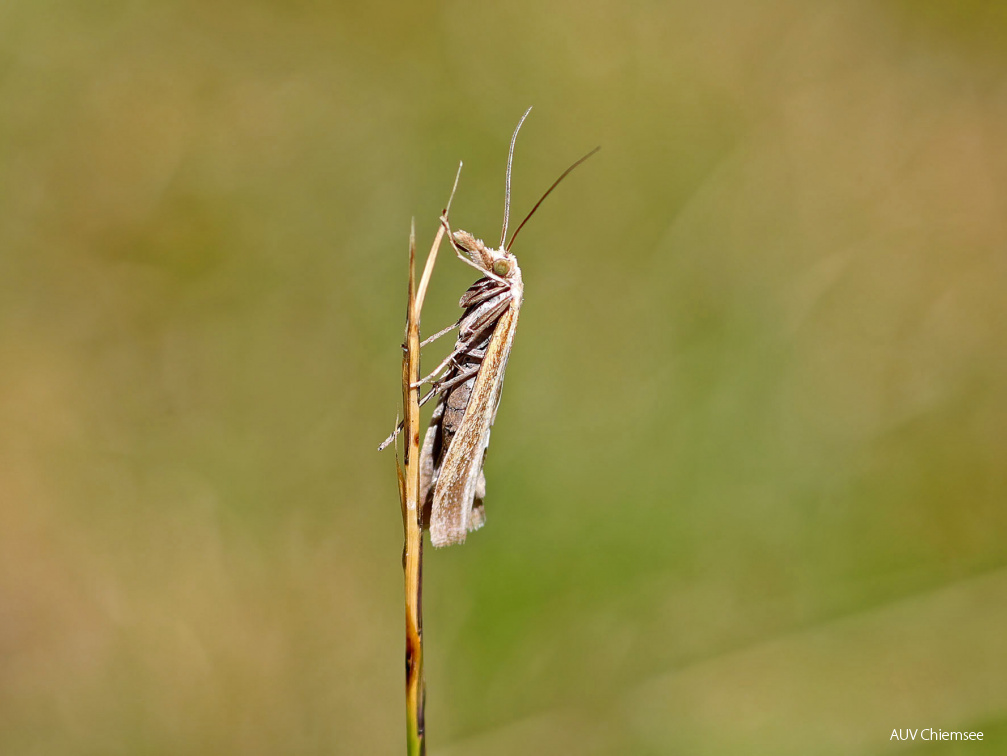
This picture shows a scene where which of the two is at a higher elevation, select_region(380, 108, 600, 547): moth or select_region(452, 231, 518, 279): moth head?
select_region(452, 231, 518, 279): moth head

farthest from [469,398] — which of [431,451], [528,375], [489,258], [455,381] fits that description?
[528,375]

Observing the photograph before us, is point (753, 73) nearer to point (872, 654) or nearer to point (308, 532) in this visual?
point (872, 654)

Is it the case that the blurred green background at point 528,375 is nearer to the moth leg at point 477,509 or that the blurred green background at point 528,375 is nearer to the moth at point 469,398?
the moth leg at point 477,509

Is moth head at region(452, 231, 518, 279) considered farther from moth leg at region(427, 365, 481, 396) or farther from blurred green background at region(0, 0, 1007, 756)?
blurred green background at region(0, 0, 1007, 756)

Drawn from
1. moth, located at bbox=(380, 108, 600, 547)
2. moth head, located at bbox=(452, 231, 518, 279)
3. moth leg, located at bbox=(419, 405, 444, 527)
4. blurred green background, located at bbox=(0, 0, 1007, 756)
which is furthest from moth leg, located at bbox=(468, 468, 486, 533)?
blurred green background, located at bbox=(0, 0, 1007, 756)

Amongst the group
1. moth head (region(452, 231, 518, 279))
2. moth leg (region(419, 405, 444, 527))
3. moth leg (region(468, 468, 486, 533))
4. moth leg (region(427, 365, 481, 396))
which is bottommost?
moth leg (region(468, 468, 486, 533))

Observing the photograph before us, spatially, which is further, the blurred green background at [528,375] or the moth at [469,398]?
the blurred green background at [528,375]

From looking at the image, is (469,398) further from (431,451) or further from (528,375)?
(528,375)

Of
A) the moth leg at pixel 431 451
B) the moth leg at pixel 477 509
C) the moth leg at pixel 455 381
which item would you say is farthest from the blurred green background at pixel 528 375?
the moth leg at pixel 455 381
